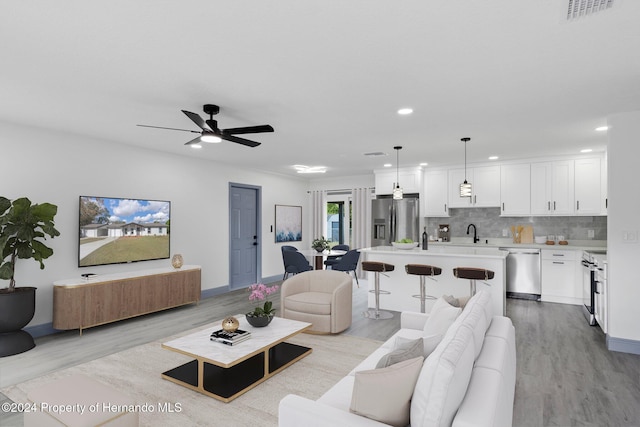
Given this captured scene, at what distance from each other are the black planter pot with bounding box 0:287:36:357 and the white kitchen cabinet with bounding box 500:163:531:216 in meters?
7.27

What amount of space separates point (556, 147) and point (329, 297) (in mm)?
4221

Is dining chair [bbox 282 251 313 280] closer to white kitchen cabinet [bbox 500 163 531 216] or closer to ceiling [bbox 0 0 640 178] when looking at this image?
ceiling [bbox 0 0 640 178]

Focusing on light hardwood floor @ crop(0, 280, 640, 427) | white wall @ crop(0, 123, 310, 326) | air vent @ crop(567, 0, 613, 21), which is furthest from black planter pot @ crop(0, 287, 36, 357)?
air vent @ crop(567, 0, 613, 21)

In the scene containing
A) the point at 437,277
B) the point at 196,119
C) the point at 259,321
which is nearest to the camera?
the point at 196,119

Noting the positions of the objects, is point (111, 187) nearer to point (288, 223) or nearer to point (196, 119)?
point (196, 119)

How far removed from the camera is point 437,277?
5.23 metres

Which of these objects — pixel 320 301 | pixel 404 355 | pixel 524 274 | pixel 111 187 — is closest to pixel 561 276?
pixel 524 274

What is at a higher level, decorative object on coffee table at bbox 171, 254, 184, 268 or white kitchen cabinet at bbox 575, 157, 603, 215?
white kitchen cabinet at bbox 575, 157, 603, 215

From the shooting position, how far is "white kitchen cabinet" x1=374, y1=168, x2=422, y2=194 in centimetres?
739

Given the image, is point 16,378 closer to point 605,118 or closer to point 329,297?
point 329,297

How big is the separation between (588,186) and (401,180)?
320 centimetres

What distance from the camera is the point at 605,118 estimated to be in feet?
13.2

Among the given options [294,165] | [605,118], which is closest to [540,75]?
[605,118]

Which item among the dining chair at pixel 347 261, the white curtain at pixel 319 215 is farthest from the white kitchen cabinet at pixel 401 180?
the white curtain at pixel 319 215
